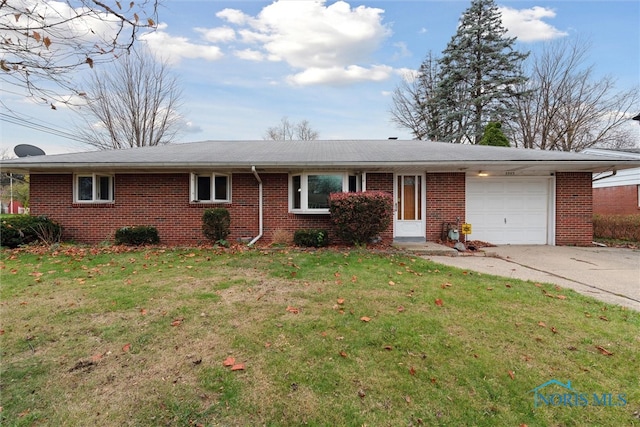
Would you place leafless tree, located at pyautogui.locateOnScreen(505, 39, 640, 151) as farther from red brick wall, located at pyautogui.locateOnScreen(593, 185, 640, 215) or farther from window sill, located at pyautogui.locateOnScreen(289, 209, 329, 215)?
window sill, located at pyautogui.locateOnScreen(289, 209, 329, 215)

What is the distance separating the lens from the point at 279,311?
363 centimetres

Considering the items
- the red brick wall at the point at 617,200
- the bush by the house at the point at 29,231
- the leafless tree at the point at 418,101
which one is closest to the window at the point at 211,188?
the bush by the house at the point at 29,231

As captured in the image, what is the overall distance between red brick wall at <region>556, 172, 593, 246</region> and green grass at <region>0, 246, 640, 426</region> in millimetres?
6232

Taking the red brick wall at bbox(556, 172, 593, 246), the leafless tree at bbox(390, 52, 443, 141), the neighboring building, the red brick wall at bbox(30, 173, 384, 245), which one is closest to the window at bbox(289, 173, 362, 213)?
the red brick wall at bbox(30, 173, 384, 245)

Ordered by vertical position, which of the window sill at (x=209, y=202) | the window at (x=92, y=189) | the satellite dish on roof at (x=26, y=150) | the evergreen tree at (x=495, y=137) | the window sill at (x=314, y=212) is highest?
the evergreen tree at (x=495, y=137)

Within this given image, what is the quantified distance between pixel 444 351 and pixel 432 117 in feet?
80.5

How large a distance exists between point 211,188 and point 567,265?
9.30m

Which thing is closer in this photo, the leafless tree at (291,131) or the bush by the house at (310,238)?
the bush by the house at (310,238)

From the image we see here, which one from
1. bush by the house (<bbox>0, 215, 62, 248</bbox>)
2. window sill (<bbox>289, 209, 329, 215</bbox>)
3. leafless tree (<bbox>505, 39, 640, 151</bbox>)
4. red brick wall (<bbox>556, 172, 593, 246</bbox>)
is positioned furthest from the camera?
leafless tree (<bbox>505, 39, 640, 151</bbox>)

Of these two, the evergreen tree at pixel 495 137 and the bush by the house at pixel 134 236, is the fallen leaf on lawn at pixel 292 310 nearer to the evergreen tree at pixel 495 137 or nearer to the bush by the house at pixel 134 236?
the bush by the house at pixel 134 236

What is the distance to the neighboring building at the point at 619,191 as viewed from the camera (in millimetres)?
13336

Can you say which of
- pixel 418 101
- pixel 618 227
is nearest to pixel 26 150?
pixel 618 227

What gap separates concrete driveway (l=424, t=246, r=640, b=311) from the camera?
15.4 feet

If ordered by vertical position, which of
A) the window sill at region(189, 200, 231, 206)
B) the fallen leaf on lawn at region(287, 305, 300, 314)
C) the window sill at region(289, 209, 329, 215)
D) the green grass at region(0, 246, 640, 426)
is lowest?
the green grass at region(0, 246, 640, 426)
